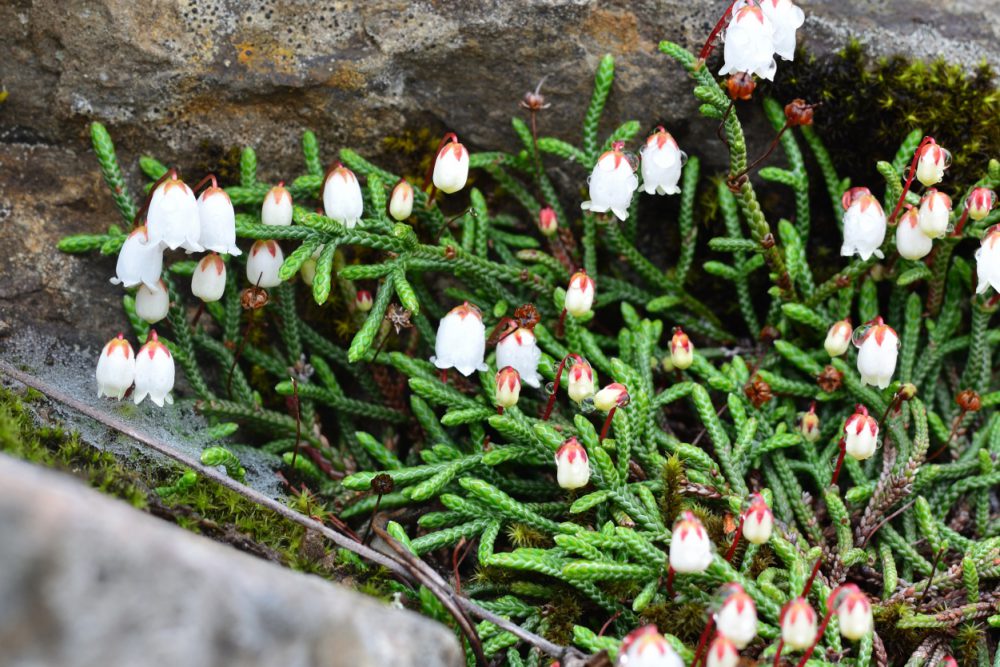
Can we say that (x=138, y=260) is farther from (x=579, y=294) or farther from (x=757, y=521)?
(x=757, y=521)

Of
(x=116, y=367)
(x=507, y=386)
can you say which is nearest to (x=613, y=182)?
(x=507, y=386)

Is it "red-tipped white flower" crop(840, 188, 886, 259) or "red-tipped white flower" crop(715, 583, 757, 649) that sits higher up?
"red-tipped white flower" crop(840, 188, 886, 259)

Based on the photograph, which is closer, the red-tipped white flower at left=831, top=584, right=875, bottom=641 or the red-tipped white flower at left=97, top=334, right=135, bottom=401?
the red-tipped white flower at left=831, top=584, right=875, bottom=641

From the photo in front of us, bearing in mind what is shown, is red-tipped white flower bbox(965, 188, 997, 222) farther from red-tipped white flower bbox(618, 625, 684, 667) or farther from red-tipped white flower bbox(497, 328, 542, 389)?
red-tipped white flower bbox(618, 625, 684, 667)

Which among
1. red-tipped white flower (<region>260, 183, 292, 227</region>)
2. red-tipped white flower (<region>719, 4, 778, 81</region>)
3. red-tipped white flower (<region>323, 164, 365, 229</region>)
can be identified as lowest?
red-tipped white flower (<region>260, 183, 292, 227</region>)


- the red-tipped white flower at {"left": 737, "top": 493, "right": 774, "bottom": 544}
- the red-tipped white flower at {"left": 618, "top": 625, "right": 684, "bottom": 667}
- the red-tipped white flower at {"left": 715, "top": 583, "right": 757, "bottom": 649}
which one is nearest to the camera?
the red-tipped white flower at {"left": 618, "top": 625, "right": 684, "bottom": 667}

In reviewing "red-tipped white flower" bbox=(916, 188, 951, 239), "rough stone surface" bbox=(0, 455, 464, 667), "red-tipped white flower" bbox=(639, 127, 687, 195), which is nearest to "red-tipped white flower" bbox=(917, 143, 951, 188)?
"red-tipped white flower" bbox=(916, 188, 951, 239)

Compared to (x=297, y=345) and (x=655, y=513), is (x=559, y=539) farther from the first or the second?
(x=297, y=345)
